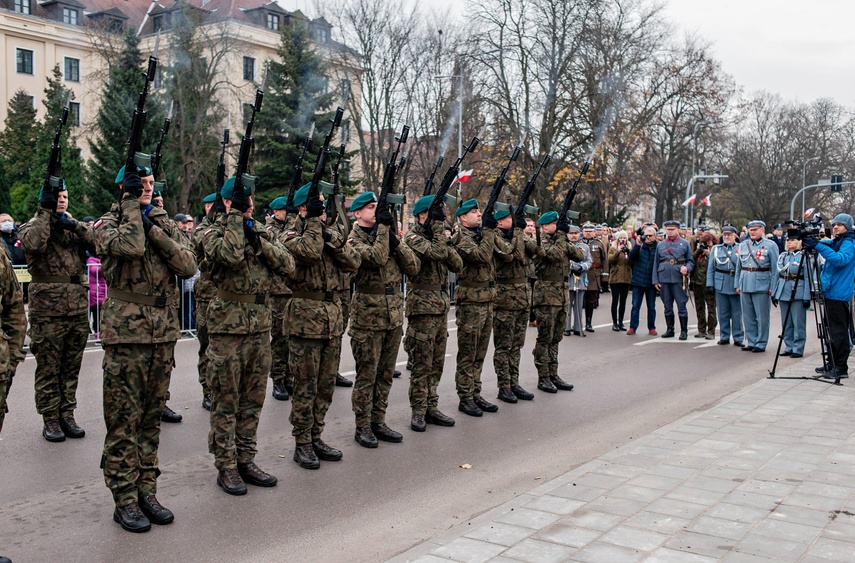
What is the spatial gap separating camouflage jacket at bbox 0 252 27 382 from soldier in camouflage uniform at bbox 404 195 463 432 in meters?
3.63

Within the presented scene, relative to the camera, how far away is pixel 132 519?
5.12 metres

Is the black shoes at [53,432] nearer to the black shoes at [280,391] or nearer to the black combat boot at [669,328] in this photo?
the black shoes at [280,391]

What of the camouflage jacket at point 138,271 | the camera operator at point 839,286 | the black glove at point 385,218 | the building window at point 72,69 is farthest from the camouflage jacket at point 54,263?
the building window at point 72,69

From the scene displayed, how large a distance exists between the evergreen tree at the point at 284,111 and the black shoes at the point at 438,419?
19.6 metres

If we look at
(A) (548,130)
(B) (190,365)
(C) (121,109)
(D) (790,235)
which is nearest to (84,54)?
(C) (121,109)

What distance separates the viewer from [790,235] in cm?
1057

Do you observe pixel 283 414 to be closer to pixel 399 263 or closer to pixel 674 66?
pixel 399 263

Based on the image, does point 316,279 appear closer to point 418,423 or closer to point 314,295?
point 314,295

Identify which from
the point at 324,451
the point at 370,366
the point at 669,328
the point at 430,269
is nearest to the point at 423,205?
the point at 430,269

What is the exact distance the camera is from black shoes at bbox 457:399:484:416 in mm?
8453

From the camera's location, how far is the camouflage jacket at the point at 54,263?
7.13 meters

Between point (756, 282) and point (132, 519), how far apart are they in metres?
10.9

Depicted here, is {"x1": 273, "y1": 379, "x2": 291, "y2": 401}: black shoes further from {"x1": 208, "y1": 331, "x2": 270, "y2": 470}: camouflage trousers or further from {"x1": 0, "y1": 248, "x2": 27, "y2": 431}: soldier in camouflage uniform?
{"x1": 0, "y1": 248, "x2": 27, "y2": 431}: soldier in camouflage uniform

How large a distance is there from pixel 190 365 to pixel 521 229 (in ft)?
16.2
